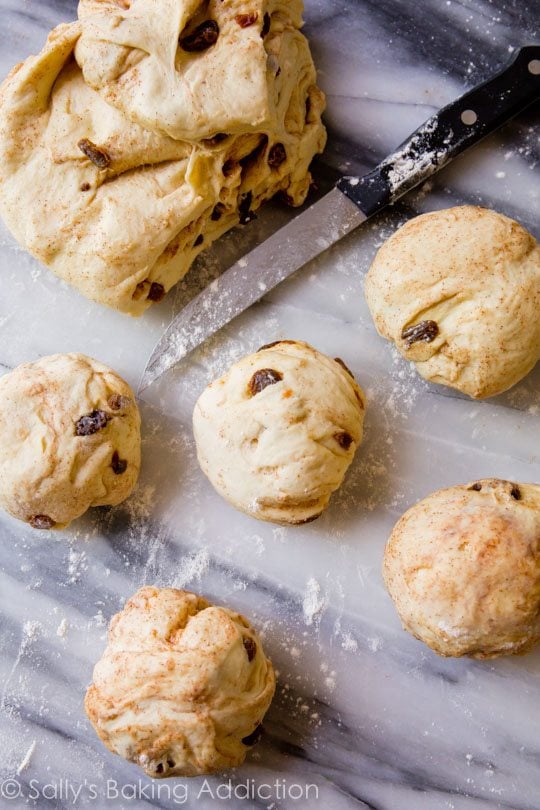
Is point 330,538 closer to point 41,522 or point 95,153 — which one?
point 41,522

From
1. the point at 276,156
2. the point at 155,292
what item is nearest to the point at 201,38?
the point at 276,156

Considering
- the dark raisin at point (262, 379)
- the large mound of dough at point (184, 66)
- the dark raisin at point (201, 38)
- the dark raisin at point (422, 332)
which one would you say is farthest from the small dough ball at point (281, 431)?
the dark raisin at point (201, 38)

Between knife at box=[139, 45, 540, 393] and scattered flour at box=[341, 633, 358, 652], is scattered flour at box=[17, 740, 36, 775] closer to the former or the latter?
scattered flour at box=[341, 633, 358, 652]

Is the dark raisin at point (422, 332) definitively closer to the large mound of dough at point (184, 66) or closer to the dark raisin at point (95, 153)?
the large mound of dough at point (184, 66)

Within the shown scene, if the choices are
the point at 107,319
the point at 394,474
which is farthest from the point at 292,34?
the point at 394,474

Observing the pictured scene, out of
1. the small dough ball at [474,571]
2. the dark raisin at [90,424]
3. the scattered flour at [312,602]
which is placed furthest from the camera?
the scattered flour at [312,602]

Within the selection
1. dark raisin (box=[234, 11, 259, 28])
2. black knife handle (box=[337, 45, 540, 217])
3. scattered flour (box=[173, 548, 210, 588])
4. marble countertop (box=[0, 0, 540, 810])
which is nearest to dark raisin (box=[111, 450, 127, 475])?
marble countertop (box=[0, 0, 540, 810])

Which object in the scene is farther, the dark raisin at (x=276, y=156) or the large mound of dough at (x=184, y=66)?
the dark raisin at (x=276, y=156)
